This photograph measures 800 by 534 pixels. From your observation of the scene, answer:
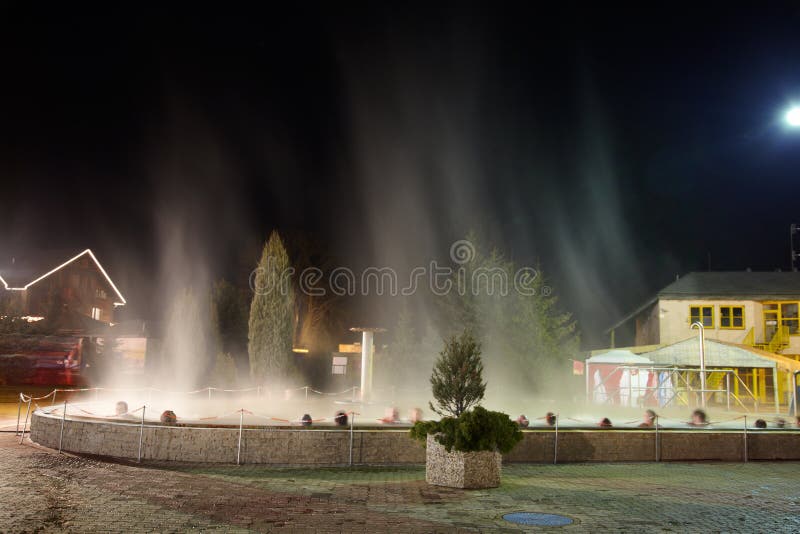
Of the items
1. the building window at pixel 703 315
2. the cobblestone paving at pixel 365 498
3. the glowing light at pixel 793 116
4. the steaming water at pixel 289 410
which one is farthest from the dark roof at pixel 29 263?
the glowing light at pixel 793 116

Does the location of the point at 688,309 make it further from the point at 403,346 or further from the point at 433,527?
the point at 433,527

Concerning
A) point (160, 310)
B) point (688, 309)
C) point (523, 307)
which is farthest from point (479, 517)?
point (160, 310)

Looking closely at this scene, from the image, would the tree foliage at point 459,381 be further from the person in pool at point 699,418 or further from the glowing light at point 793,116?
the person in pool at point 699,418

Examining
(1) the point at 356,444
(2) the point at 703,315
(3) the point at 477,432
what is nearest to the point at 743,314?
(2) the point at 703,315

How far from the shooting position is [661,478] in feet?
43.2

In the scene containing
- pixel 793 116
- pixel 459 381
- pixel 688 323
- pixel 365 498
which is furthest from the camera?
pixel 688 323

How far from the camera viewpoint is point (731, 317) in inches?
1545

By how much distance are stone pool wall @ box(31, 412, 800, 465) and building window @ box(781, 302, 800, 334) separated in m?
25.1

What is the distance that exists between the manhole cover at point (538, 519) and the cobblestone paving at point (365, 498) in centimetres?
21

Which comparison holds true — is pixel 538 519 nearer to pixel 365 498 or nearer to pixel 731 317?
pixel 365 498

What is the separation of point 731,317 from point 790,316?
Answer: 3157 millimetres

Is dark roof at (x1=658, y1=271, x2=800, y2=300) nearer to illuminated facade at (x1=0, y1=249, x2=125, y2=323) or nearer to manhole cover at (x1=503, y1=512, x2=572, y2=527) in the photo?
manhole cover at (x1=503, y1=512, x2=572, y2=527)

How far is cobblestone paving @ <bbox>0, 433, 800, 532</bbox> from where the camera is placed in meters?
8.70

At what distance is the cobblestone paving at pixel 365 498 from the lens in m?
8.70
